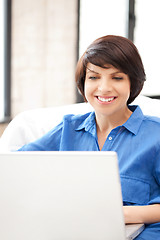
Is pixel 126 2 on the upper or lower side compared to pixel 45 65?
upper

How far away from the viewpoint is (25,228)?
2.86 ft

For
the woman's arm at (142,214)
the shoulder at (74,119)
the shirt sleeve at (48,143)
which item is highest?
the shoulder at (74,119)

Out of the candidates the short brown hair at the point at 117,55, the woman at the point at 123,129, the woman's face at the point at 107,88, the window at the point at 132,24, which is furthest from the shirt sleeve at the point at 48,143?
the window at the point at 132,24

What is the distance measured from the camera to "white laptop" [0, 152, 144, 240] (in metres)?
0.79

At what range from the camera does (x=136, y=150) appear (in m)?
1.22

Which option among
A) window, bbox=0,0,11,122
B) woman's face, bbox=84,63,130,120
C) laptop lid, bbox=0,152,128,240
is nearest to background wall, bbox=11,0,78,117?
window, bbox=0,0,11,122

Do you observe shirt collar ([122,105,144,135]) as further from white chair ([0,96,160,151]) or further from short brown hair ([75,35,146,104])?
white chair ([0,96,160,151])

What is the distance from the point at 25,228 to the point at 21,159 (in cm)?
17

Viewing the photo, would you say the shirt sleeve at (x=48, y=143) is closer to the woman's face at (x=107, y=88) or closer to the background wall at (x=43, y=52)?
the woman's face at (x=107, y=88)

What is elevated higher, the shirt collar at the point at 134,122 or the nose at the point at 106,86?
the nose at the point at 106,86

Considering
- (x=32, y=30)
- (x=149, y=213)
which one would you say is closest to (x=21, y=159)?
(x=149, y=213)

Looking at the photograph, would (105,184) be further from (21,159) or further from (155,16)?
(155,16)

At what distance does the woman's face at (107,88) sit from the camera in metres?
1.24

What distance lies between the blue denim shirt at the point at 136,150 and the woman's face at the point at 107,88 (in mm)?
74
